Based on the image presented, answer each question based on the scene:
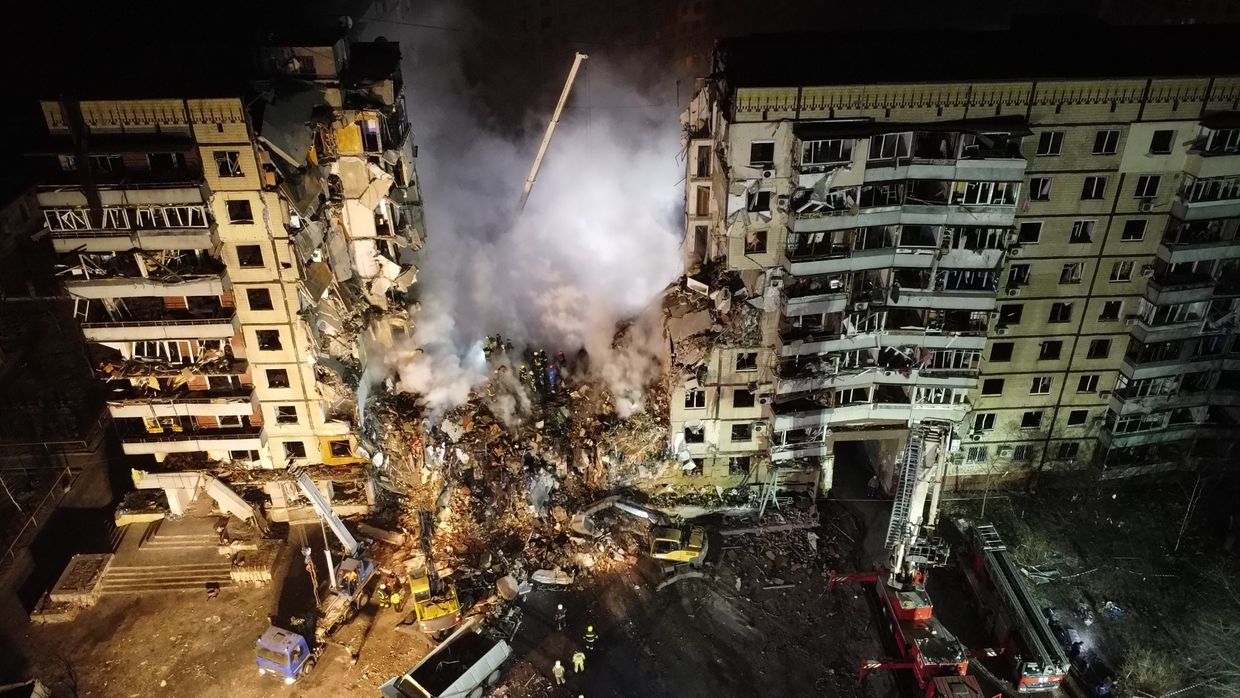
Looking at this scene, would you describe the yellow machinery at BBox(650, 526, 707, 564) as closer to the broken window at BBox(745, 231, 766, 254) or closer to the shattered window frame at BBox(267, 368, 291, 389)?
the broken window at BBox(745, 231, 766, 254)

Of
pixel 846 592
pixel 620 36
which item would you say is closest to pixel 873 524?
pixel 846 592

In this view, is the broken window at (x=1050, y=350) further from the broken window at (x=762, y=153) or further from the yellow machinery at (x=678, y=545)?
the yellow machinery at (x=678, y=545)

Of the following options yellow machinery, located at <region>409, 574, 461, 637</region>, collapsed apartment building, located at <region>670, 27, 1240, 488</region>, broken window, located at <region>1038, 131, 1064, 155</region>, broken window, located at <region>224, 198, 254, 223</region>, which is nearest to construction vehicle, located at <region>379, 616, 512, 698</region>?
yellow machinery, located at <region>409, 574, 461, 637</region>

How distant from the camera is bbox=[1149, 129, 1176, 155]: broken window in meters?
36.9

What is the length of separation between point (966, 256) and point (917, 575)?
51.0 ft

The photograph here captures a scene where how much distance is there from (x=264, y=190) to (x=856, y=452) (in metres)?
36.9

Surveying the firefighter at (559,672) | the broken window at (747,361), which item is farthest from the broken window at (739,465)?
the firefighter at (559,672)

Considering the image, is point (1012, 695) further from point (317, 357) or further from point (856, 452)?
→ point (317, 357)

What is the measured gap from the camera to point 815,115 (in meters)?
35.7

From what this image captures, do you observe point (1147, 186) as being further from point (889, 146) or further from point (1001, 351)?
point (889, 146)

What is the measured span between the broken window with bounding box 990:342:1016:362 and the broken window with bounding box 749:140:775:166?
632 inches

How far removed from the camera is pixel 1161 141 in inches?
1467

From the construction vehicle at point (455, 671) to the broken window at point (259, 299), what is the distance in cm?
1858

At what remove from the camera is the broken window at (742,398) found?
141 ft
